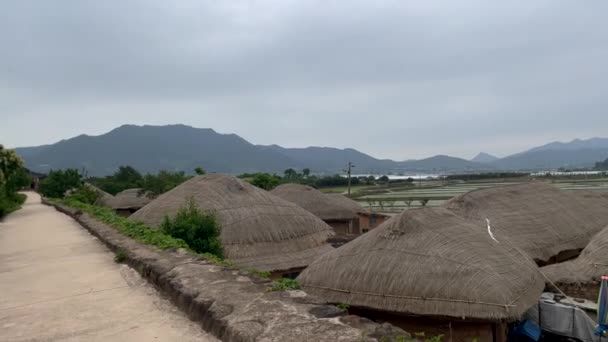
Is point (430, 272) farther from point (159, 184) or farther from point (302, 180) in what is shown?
point (302, 180)

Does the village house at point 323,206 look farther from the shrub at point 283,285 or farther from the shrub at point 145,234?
the shrub at point 283,285

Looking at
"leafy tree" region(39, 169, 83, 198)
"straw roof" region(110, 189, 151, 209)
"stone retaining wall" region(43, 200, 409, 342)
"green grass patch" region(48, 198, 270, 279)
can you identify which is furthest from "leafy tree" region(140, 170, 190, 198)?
"stone retaining wall" region(43, 200, 409, 342)

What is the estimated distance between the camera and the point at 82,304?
4.92 m

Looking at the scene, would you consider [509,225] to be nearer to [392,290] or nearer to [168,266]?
[392,290]

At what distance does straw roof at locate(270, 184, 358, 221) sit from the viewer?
2472cm

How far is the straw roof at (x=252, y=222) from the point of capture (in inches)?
514

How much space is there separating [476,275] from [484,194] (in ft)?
24.4

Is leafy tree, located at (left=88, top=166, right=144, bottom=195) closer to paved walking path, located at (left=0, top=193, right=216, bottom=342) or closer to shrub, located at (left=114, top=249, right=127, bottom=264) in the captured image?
paved walking path, located at (left=0, top=193, right=216, bottom=342)

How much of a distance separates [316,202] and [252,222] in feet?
37.4

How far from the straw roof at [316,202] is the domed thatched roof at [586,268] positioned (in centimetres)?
1452

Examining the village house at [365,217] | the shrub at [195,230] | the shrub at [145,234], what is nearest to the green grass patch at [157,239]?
the shrub at [145,234]

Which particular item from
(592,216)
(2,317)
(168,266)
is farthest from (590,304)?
(2,317)

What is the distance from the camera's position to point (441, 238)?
9.39m

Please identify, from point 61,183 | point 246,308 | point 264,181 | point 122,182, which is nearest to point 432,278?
point 246,308
